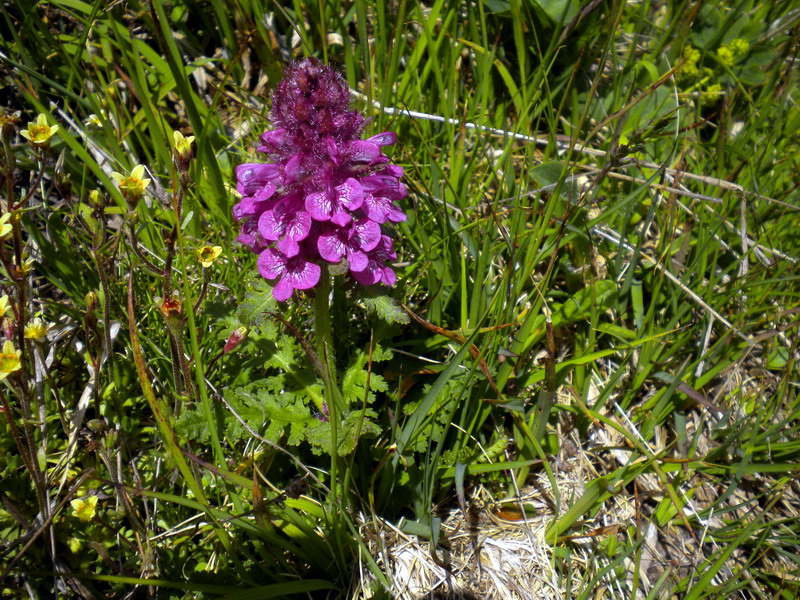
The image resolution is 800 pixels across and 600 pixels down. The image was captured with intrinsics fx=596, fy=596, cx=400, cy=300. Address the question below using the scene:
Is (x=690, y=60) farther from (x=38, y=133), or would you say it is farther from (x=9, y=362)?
(x=9, y=362)

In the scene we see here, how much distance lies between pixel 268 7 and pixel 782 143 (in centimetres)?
260

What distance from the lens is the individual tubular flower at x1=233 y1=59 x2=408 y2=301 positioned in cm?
159

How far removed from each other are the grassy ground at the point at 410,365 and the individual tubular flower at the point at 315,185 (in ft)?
0.67

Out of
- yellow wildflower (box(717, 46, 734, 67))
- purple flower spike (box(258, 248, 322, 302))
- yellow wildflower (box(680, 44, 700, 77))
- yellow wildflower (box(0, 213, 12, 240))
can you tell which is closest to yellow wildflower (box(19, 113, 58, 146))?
yellow wildflower (box(0, 213, 12, 240))

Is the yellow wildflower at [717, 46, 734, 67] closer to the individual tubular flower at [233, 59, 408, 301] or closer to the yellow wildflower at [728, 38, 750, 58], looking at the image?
the yellow wildflower at [728, 38, 750, 58]

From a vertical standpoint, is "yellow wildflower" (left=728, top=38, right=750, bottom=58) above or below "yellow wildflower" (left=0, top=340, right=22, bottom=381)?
above

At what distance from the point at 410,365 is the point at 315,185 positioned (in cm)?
86

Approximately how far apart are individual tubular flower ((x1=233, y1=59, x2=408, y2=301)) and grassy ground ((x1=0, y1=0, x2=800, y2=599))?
0.67 ft

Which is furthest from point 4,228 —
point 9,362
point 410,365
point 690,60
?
point 690,60

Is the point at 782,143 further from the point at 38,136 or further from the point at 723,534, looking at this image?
the point at 38,136

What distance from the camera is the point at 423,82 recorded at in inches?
103

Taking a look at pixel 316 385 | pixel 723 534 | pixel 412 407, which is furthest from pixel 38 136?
pixel 723 534

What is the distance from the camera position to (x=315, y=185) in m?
1.62

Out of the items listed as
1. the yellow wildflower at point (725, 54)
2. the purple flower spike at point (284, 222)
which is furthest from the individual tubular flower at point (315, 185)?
the yellow wildflower at point (725, 54)
